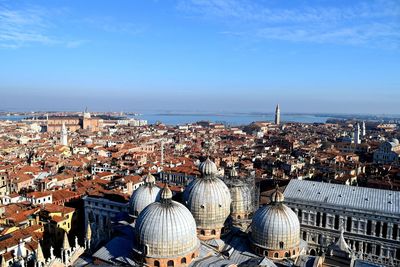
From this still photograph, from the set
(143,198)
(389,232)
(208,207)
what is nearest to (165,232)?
(208,207)

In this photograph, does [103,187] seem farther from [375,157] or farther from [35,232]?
[375,157]

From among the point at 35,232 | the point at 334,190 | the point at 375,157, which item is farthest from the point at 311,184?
the point at 375,157

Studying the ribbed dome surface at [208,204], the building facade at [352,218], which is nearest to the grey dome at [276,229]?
the ribbed dome surface at [208,204]

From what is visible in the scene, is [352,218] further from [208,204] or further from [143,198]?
[143,198]

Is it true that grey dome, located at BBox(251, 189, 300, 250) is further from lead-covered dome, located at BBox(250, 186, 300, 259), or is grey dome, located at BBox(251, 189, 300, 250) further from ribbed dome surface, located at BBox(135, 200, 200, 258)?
ribbed dome surface, located at BBox(135, 200, 200, 258)

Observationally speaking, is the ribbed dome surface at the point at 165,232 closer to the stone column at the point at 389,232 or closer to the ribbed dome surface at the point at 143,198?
the ribbed dome surface at the point at 143,198

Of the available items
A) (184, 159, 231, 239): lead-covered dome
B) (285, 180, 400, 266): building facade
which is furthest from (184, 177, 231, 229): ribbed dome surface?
(285, 180, 400, 266): building facade
